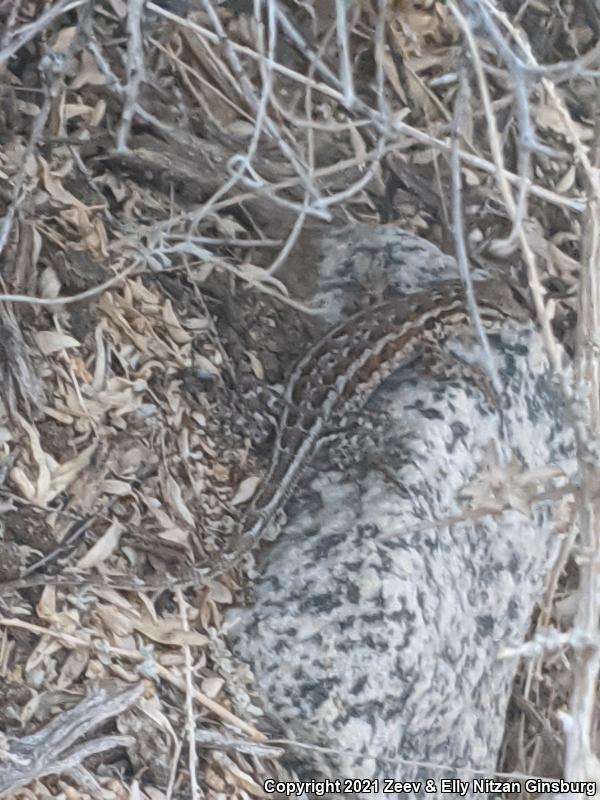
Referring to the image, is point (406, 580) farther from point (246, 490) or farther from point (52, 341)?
point (52, 341)

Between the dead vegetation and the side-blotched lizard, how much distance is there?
8 cm

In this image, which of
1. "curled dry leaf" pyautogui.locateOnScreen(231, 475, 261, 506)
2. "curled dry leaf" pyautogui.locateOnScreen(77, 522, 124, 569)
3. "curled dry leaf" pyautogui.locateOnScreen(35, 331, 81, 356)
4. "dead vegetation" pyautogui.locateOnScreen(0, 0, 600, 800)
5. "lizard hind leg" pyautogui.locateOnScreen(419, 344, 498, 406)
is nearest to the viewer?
"dead vegetation" pyautogui.locateOnScreen(0, 0, 600, 800)

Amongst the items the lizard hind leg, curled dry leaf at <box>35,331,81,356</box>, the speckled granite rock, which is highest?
the lizard hind leg

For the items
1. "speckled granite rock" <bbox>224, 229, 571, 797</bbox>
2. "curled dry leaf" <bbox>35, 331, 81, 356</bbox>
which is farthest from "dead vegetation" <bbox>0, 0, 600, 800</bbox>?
"speckled granite rock" <bbox>224, 229, 571, 797</bbox>

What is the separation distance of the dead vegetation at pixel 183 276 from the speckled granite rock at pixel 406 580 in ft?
0.39

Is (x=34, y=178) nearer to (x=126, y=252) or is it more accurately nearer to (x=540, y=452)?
(x=126, y=252)

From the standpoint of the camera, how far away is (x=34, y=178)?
207 cm

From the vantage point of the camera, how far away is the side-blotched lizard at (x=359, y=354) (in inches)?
91.0

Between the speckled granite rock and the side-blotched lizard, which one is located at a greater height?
the side-blotched lizard

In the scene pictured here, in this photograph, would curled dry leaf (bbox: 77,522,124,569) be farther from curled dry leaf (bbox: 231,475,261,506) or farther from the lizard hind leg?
the lizard hind leg

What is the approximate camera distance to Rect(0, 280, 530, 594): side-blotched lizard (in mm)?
2312

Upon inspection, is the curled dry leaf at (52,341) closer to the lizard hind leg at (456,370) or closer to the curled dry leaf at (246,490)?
the curled dry leaf at (246,490)

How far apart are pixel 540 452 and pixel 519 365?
0.25 m

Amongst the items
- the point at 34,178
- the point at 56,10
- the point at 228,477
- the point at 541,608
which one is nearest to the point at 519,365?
the point at 541,608
